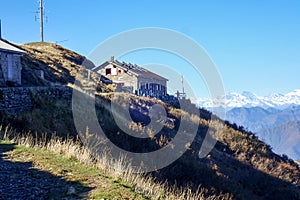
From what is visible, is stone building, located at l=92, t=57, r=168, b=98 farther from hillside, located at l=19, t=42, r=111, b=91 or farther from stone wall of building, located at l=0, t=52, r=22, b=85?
stone wall of building, located at l=0, t=52, r=22, b=85

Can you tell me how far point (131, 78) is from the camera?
200ft

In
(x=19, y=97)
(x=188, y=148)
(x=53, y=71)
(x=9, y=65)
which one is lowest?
(x=188, y=148)

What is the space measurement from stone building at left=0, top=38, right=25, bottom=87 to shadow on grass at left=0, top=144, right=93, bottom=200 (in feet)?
56.4

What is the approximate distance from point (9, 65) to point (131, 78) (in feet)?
114

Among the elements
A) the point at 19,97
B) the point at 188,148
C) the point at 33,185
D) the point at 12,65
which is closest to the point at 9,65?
the point at 12,65

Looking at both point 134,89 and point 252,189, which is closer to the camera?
point 252,189

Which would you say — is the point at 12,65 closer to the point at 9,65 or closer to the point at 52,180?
the point at 9,65

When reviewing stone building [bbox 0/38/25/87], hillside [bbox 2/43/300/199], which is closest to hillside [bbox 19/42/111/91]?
hillside [bbox 2/43/300/199]

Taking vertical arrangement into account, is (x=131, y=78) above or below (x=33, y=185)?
above

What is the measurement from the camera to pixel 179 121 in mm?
37031

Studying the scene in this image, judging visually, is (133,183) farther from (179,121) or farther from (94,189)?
(179,121)

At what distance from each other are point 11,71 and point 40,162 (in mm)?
19316

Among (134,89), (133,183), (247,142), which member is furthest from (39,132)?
(134,89)

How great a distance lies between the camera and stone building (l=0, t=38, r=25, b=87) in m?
25.9
